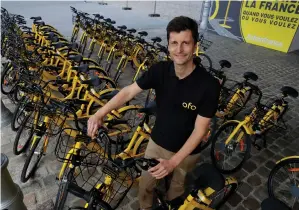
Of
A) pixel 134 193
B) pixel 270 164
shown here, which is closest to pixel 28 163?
pixel 134 193

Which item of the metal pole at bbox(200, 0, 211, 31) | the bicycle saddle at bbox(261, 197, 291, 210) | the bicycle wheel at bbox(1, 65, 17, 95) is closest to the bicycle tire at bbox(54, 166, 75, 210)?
the bicycle saddle at bbox(261, 197, 291, 210)

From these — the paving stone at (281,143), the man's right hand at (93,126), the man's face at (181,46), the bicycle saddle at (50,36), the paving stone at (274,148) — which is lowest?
the paving stone at (274,148)

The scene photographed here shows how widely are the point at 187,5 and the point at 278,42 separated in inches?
409

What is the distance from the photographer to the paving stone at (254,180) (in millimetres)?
3808

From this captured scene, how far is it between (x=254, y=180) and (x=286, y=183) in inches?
21.1

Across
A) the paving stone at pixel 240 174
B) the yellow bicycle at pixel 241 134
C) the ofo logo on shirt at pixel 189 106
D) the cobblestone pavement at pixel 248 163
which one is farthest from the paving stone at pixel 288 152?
the ofo logo on shirt at pixel 189 106

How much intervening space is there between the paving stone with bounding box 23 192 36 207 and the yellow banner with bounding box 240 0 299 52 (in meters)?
12.1

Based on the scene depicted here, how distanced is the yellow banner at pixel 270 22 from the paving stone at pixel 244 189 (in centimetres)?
978

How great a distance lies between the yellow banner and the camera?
1059 cm

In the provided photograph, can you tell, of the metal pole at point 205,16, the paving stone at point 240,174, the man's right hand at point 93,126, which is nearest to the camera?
the man's right hand at point 93,126

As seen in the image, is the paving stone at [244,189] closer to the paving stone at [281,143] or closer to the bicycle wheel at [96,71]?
the paving stone at [281,143]

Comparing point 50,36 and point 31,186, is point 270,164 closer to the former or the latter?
point 31,186

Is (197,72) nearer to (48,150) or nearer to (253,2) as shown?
(48,150)

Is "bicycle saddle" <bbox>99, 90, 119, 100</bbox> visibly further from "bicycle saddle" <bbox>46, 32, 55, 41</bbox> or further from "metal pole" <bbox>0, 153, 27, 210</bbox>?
"bicycle saddle" <bbox>46, 32, 55, 41</bbox>
